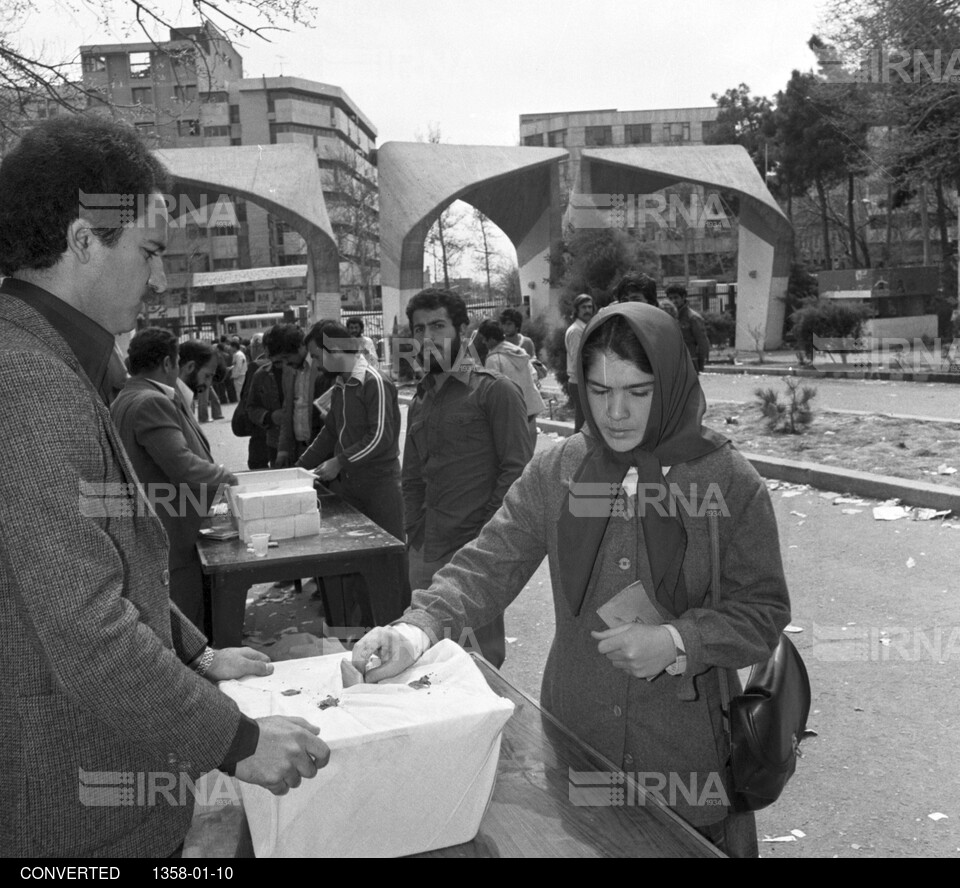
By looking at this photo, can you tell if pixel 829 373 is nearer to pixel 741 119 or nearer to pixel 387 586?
pixel 387 586

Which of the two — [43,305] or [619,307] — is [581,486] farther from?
[43,305]

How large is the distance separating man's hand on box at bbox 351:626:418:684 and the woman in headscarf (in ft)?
0.39

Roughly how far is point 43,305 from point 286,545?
276 centimetres

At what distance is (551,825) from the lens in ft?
5.43

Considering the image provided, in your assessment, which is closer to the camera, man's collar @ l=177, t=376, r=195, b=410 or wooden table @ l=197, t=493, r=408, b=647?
wooden table @ l=197, t=493, r=408, b=647

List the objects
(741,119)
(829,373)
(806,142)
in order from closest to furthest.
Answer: (829,373) → (806,142) → (741,119)

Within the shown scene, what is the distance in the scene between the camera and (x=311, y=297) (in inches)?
1039

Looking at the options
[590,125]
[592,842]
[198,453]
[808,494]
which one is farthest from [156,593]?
[590,125]

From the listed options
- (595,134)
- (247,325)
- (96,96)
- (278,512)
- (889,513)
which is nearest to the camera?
A: (278,512)

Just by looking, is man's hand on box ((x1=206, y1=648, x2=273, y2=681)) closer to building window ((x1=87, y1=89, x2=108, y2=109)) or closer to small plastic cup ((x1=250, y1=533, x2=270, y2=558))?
small plastic cup ((x1=250, y1=533, x2=270, y2=558))

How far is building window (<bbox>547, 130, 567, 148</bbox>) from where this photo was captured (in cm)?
8581

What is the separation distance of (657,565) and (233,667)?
0.87 meters

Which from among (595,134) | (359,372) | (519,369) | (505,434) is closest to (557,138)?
(595,134)

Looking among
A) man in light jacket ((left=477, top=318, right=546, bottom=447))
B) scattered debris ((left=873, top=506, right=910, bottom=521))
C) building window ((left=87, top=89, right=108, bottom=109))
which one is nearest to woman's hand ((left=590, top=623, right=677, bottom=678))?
man in light jacket ((left=477, top=318, right=546, bottom=447))
